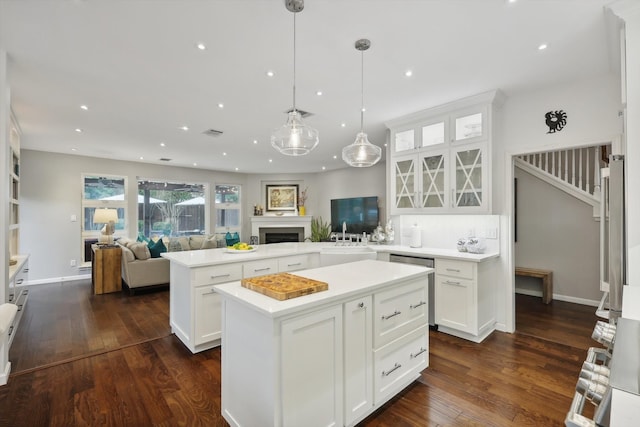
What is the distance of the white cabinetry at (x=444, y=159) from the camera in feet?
10.6

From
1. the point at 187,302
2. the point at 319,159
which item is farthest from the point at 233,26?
the point at 319,159

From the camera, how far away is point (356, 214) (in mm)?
7512

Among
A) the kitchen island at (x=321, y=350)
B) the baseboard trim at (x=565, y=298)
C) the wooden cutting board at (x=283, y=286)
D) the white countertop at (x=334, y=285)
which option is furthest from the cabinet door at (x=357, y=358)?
the baseboard trim at (x=565, y=298)

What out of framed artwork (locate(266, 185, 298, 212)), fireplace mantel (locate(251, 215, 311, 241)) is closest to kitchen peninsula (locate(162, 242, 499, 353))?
fireplace mantel (locate(251, 215, 311, 241))

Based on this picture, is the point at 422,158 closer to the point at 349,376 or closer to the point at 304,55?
the point at 304,55

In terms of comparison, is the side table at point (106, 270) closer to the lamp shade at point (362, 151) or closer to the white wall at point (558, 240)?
the lamp shade at point (362, 151)

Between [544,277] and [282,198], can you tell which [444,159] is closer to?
[544,277]

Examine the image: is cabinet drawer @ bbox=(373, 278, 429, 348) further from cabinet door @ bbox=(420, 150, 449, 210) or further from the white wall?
the white wall

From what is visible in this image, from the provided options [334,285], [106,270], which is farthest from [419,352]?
[106,270]

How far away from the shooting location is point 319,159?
275 inches

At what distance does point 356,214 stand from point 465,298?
179 inches

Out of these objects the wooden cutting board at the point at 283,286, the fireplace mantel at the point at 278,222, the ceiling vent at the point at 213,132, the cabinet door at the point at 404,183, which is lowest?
the wooden cutting board at the point at 283,286

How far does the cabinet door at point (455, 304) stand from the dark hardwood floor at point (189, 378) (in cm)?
16

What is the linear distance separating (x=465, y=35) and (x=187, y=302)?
10.6 ft
